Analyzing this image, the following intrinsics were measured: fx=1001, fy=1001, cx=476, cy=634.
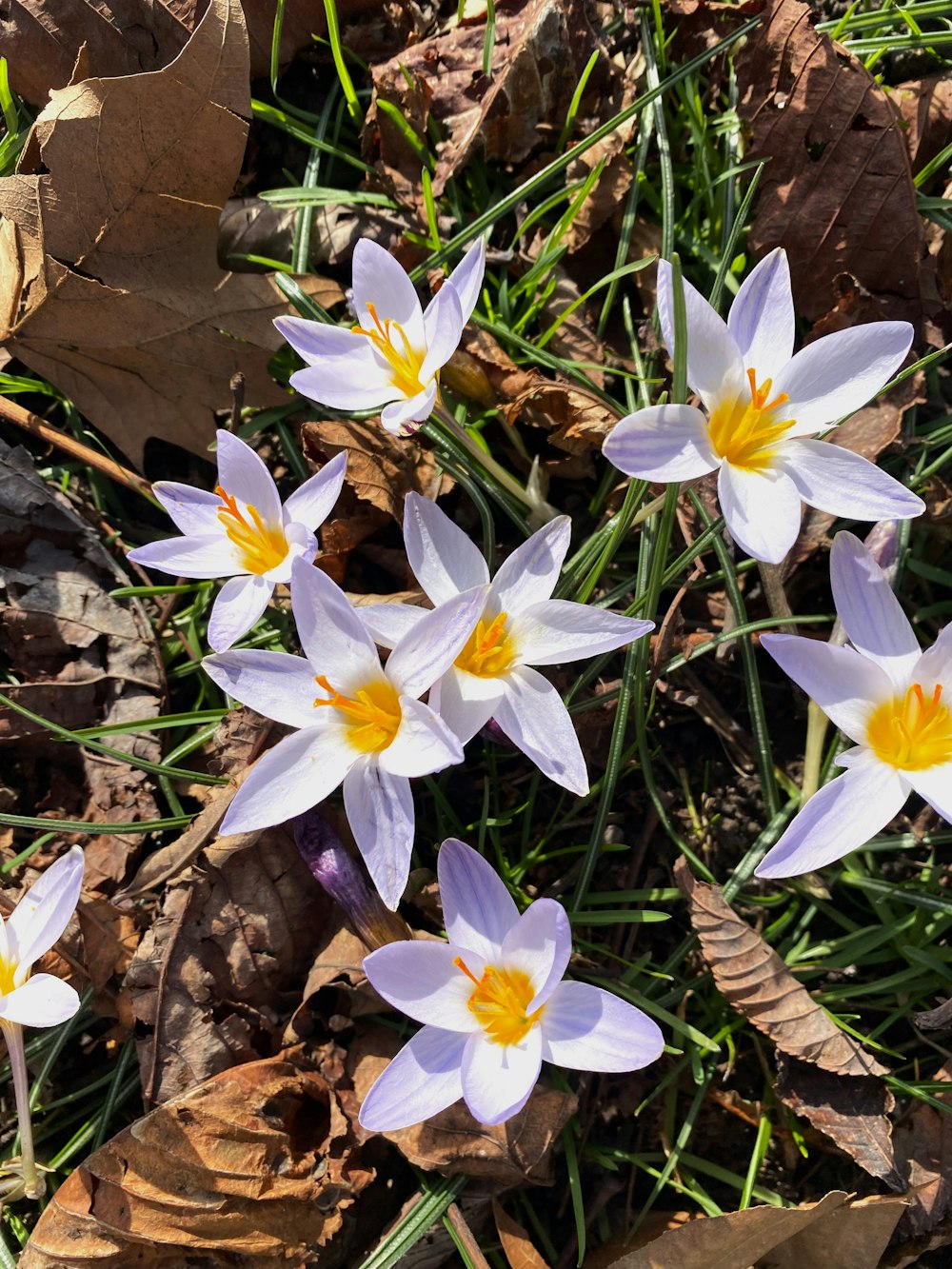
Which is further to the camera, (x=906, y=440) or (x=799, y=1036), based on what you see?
(x=906, y=440)

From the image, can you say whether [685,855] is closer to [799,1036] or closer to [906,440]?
[799,1036]

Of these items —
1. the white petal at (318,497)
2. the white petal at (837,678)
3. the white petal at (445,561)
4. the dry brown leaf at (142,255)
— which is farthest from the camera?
the dry brown leaf at (142,255)

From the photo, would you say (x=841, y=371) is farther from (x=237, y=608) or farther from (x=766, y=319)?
(x=237, y=608)

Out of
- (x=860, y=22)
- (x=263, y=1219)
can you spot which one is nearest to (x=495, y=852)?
(x=263, y=1219)

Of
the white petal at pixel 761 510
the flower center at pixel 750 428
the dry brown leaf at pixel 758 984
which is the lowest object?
the dry brown leaf at pixel 758 984

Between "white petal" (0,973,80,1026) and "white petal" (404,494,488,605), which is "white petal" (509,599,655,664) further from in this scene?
Result: "white petal" (0,973,80,1026)

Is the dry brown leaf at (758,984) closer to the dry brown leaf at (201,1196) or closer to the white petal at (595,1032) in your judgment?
the white petal at (595,1032)

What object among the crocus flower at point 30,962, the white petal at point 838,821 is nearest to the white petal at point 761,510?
the white petal at point 838,821

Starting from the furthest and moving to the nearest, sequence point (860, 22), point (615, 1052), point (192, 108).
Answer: point (860, 22), point (192, 108), point (615, 1052)
